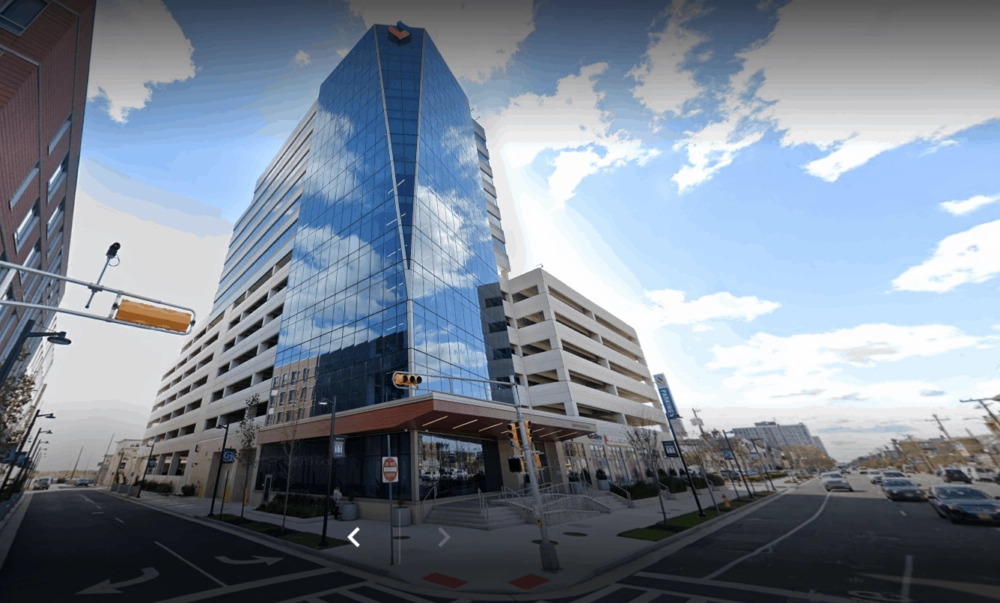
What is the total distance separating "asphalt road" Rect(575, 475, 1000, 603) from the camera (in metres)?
9.01

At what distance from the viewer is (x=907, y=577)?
9.80 meters

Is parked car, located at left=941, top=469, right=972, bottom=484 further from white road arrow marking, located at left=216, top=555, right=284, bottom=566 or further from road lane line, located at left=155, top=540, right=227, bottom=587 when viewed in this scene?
road lane line, located at left=155, top=540, right=227, bottom=587

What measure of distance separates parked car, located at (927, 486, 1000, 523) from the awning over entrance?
67.2 ft

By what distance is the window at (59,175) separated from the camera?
21.3 m

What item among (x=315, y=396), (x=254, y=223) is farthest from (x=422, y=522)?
(x=254, y=223)

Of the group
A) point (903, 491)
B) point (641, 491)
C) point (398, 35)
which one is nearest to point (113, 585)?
point (641, 491)

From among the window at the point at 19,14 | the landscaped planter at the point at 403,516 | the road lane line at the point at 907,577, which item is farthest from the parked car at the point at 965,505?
the window at the point at 19,14

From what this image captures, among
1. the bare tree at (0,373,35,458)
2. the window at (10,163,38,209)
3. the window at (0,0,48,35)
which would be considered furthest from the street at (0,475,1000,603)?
the window at (0,0,48,35)

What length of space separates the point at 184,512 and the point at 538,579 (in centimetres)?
3489

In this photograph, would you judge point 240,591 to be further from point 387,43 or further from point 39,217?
point 387,43

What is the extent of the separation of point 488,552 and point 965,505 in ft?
70.0

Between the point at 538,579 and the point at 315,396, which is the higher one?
the point at 315,396

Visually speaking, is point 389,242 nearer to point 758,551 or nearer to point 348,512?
point 348,512

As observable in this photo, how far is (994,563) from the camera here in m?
10.4
